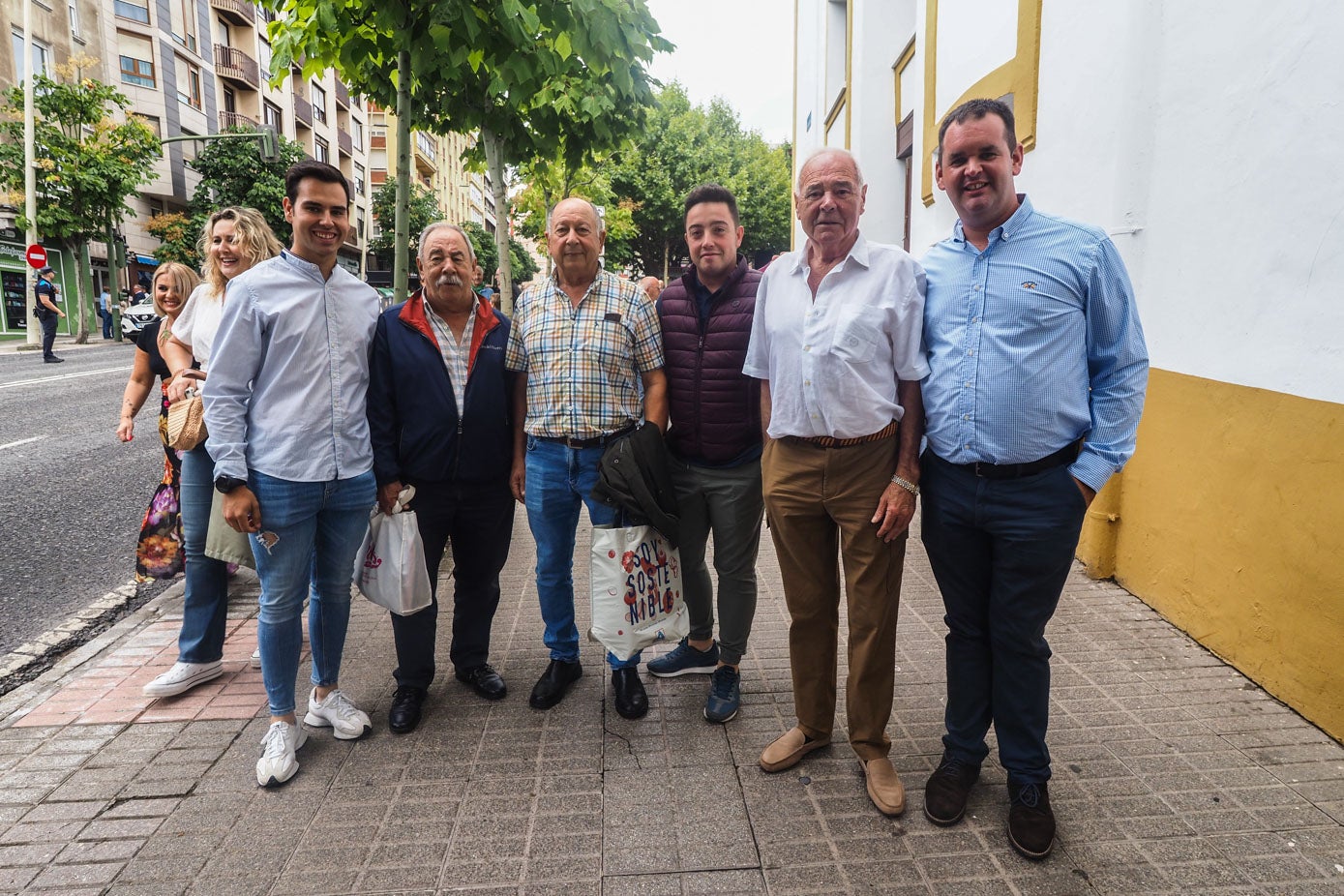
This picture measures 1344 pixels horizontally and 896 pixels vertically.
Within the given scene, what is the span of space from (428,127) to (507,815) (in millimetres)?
6452

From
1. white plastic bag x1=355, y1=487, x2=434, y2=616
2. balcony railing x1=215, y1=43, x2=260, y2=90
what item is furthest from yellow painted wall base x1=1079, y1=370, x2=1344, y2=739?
balcony railing x1=215, y1=43, x2=260, y2=90

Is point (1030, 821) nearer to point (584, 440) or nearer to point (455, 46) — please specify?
point (584, 440)

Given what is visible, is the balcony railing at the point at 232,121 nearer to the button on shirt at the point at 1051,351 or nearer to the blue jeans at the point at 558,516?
the blue jeans at the point at 558,516

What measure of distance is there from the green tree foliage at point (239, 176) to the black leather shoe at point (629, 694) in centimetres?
3369

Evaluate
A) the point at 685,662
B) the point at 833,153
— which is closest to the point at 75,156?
the point at 685,662

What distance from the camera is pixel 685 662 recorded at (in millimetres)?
4012

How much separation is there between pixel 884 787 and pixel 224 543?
2.81 meters

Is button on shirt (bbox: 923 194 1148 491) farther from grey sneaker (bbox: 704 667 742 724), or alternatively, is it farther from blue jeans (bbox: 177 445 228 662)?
blue jeans (bbox: 177 445 228 662)

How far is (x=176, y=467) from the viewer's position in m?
4.33

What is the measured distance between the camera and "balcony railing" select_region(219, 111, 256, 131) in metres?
38.5

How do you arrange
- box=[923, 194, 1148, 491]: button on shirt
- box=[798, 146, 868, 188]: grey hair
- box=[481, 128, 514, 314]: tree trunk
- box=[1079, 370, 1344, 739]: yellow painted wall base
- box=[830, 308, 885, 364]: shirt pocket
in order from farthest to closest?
box=[481, 128, 514, 314]: tree trunk < box=[1079, 370, 1344, 739]: yellow painted wall base < box=[798, 146, 868, 188]: grey hair < box=[830, 308, 885, 364]: shirt pocket < box=[923, 194, 1148, 491]: button on shirt

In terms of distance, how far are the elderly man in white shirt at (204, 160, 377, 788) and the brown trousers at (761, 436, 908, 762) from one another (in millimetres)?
1642

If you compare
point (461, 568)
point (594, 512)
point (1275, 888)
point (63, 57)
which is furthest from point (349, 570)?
point (63, 57)

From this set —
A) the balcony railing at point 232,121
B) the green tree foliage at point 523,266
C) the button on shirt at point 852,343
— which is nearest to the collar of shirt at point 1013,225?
the button on shirt at point 852,343
